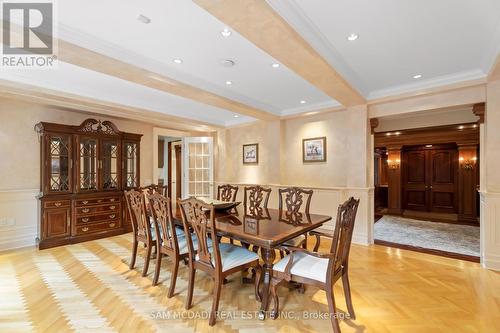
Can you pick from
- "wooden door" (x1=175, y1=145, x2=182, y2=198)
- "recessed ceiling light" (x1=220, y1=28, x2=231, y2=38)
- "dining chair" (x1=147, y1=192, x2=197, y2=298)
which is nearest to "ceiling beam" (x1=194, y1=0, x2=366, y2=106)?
"recessed ceiling light" (x1=220, y1=28, x2=231, y2=38)

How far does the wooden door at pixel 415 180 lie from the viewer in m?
7.09

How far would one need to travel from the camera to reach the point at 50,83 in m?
3.20

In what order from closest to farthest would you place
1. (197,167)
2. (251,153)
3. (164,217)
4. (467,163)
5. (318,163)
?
(164,217), (318,163), (251,153), (197,167), (467,163)

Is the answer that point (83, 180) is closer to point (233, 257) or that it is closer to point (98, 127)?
point (98, 127)

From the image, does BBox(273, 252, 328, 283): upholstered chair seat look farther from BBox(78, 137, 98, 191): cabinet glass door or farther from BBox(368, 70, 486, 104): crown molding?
BBox(78, 137, 98, 191): cabinet glass door

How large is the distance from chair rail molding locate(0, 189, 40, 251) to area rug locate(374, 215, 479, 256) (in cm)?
605

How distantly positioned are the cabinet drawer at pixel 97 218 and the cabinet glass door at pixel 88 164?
1.62 feet

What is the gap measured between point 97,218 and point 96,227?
0.52 feet

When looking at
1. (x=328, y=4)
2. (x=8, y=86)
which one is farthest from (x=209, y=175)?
(x=328, y=4)

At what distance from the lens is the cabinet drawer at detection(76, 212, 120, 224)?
13.3ft

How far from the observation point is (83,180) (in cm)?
417

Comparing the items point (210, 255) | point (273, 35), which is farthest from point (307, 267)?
point (273, 35)

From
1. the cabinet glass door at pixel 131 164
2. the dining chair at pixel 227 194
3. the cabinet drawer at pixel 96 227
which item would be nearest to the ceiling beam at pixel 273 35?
the dining chair at pixel 227 194

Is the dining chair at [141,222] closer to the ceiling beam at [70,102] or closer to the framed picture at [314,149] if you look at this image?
the ceiling beam at [70,102]
